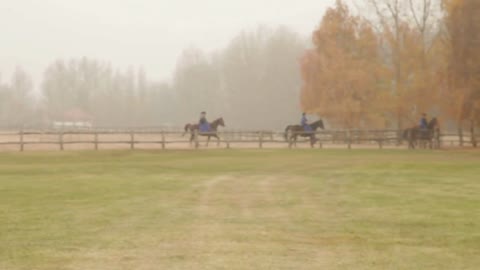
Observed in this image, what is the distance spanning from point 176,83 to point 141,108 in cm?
1185

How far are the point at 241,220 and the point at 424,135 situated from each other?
82.0ft

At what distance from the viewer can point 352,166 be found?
821 inches

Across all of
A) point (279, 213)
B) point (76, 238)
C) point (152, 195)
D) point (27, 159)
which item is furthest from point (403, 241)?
point (27, 159)

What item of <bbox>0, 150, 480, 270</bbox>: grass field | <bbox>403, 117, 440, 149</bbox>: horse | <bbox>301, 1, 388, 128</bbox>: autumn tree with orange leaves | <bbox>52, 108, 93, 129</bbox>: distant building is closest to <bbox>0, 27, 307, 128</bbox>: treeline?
<bbox>52, 108, 93, 129</bbox>: distant building

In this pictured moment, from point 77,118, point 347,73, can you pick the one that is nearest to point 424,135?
point 347,73

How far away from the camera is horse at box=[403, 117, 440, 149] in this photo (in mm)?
32750

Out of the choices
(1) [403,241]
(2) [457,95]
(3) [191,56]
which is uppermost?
(3) [191,56]

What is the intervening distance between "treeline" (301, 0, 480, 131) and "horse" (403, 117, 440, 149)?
4.47ft

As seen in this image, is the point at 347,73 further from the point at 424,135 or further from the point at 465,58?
the point at 465,58

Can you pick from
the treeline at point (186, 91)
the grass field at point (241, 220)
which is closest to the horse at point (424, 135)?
the grass field at point (241, 220)

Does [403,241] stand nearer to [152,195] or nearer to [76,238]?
[76,238]

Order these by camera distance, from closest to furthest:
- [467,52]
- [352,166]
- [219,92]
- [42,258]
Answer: [42,258] → [352,166] → [467,52] → [219,92]

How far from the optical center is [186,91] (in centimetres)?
9225

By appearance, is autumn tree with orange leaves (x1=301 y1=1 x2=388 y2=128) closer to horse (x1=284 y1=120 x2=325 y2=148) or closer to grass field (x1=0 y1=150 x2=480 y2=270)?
horse (x1=284 y1=120 x2=325 y2=148)
